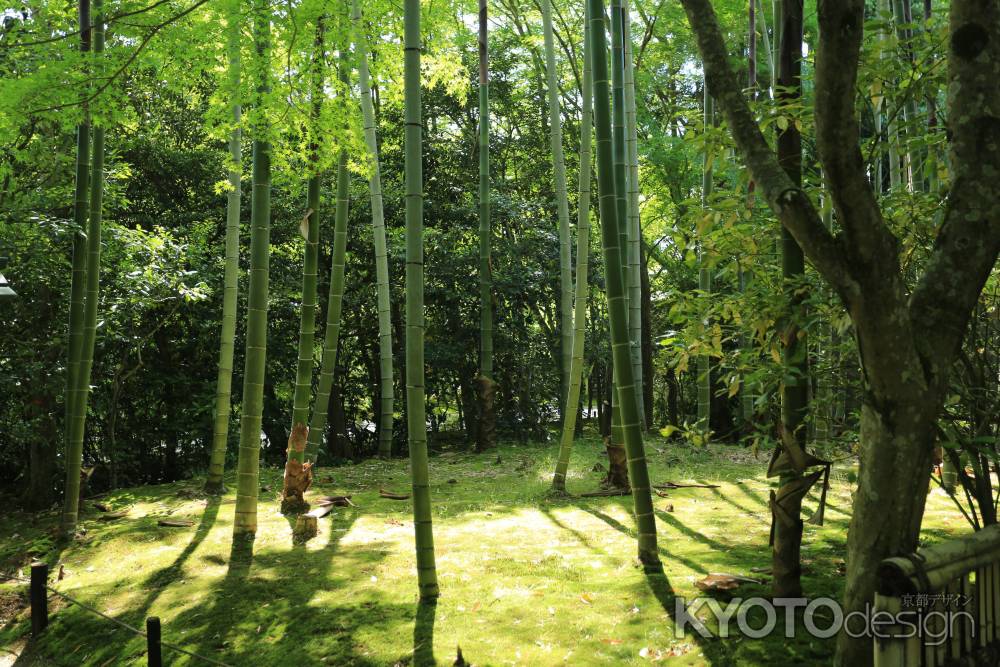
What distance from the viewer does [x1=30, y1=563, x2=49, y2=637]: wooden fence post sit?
405 cm

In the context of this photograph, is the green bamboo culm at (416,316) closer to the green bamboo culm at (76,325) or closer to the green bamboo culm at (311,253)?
the green bamboo culm at (311,253)

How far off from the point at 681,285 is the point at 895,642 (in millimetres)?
10783

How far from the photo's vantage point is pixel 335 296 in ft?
20.5

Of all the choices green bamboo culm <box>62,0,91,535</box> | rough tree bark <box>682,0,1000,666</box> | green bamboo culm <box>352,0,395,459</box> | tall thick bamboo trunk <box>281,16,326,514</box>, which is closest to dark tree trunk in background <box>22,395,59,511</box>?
green bamboo culm <box>62,0,91,535</box>

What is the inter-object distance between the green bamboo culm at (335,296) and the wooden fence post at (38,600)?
2817 mm

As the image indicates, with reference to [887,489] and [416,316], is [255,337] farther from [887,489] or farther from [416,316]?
[887,489]

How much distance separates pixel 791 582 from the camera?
313cm

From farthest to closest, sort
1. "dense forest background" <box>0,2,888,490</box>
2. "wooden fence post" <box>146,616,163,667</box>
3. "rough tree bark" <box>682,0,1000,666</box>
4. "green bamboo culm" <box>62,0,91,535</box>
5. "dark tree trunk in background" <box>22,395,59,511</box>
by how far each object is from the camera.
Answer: "dark tree trunk in background" <box>22,395,59,511</box>, "green bamboo culm" <box>62,0,91,535</box>, "dense forest background" <box>0,2,888,490</box>, "wooden fence post" <box>146,616,163,667</box>, "rough tree bark" <box>682,0,1000,666</box>

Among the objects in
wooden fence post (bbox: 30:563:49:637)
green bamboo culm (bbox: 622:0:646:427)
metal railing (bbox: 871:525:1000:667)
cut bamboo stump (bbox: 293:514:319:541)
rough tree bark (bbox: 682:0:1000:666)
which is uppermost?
green bamboo culm (bbox: 622:0:646:427)

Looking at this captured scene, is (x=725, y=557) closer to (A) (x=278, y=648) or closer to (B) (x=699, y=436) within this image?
(B) (x=699, y=436)

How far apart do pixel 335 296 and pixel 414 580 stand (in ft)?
9.36

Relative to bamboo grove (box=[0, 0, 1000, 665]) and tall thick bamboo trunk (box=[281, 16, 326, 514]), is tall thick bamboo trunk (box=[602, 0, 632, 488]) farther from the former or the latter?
tall thick bamboo trunk (box=[281, 16, 326, 514])

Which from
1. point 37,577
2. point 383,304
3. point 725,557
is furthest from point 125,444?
point 725,557

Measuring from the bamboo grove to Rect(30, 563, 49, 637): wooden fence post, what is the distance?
1.09 meters
